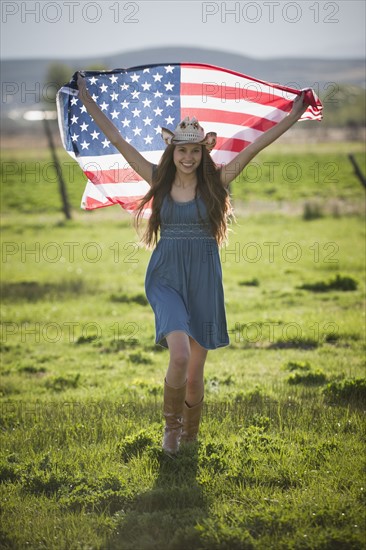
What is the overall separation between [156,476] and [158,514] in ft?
1.89

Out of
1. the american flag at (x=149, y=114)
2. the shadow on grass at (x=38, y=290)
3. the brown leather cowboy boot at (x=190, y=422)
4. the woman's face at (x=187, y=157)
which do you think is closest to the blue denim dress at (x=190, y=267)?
the woman's face at (x=187, y=157)

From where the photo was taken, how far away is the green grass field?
14.0 ft

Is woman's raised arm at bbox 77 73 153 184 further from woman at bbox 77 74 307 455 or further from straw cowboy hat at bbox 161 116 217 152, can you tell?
straw cowboy hat at bbox 161 116 217 152

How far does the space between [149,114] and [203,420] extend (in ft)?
9.46

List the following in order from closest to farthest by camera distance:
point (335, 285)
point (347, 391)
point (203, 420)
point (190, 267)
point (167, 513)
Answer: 1. point (167, 513)
2. point (190, 267)
3. point (203, 420)
4. point (347, 391)
5. point (335, 285)

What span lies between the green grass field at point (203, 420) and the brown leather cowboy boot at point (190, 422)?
0.34 ft

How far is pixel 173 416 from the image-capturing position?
524 centimetres

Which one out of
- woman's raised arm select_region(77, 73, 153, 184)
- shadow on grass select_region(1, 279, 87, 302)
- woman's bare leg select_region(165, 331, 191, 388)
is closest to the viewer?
woman's bare leg select_region(165, 331, 191, 388)

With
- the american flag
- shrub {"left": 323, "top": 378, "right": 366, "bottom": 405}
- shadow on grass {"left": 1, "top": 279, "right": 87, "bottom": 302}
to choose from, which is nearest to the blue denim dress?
the american flag

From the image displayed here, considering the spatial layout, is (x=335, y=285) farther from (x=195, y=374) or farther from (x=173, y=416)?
(x=173, y=416)

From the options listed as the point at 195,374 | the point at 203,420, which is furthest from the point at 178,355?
the point at 203,420

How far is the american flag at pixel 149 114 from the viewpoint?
6.67m

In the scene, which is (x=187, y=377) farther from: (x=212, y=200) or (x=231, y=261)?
(x=231, y=261)

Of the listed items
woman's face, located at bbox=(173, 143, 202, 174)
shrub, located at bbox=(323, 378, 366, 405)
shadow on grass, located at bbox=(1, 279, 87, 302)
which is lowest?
shrub, located at bbox=(323, 378, 366, 405)
